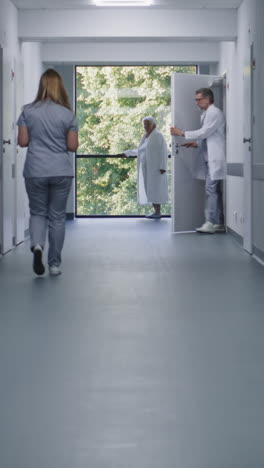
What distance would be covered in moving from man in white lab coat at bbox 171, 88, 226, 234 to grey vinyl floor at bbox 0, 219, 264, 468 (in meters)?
3.26

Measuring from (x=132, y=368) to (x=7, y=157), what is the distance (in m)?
5.04

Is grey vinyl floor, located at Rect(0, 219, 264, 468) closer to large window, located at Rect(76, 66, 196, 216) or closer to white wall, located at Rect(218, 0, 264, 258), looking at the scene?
white wall, located at Rect(218, 0, 264, 258)

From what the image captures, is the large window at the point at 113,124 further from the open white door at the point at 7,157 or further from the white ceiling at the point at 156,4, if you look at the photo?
the open white door at the point at 7,157

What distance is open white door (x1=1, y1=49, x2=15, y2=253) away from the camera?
24.9 feet

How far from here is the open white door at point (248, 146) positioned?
7.43m

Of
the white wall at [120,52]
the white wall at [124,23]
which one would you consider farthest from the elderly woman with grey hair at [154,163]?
the white wall at [124,23]

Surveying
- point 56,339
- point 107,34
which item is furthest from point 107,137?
point 56,339

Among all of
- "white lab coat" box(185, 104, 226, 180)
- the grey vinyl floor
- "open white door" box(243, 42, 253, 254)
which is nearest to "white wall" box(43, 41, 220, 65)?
"white lab coat" box(185, 104, 226, 180)

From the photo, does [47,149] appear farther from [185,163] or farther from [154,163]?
[154,163]

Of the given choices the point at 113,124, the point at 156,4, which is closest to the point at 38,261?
the point at 156,4

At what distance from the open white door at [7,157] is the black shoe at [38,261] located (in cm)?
184

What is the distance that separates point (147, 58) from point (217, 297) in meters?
7.18

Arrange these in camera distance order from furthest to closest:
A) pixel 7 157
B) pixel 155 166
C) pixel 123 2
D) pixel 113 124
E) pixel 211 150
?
pixel 113 124, pixel 155 166, pixel 211 150, pixel 123 2, pixel 7 157

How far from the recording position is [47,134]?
569 centimetres
